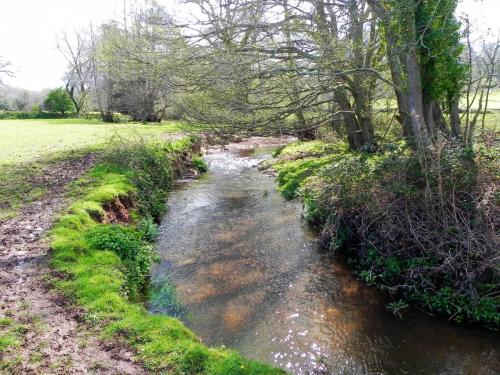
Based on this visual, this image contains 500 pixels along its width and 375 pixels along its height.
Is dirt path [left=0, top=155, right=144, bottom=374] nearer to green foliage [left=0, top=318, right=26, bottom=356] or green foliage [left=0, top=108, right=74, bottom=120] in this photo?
green foliage [left=0, top=318, right=26, bottom=356]

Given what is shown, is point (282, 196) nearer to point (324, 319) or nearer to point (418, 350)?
point (324, 319)

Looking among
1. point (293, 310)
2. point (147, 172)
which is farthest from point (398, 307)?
point (147, 172)

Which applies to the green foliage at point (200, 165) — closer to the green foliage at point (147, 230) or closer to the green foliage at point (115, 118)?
the green foliage at point (147, 230)

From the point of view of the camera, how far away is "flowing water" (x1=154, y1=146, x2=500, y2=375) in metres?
5.84

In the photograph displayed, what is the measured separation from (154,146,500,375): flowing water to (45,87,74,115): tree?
4942 cm

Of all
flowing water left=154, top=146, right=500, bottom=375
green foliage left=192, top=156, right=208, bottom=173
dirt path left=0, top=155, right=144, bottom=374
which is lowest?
flowing water left=154, top=146, right=500, bottom=375

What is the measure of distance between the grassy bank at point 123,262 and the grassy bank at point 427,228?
3957mm

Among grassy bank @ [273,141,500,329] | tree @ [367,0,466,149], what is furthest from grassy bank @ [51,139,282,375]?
tree @ [367,0,466,149]

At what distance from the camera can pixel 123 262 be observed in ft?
25.8

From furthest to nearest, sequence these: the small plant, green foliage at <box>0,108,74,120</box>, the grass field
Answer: green foliage at <box>0,108,74,120</box>
the grass field
the small plant

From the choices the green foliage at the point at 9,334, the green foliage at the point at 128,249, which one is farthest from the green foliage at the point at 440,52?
the green foliage at the point at 9,334

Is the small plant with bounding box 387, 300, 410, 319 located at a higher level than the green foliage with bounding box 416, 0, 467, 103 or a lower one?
lower

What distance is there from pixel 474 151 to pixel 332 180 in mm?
3420

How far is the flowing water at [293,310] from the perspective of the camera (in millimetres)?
5844
